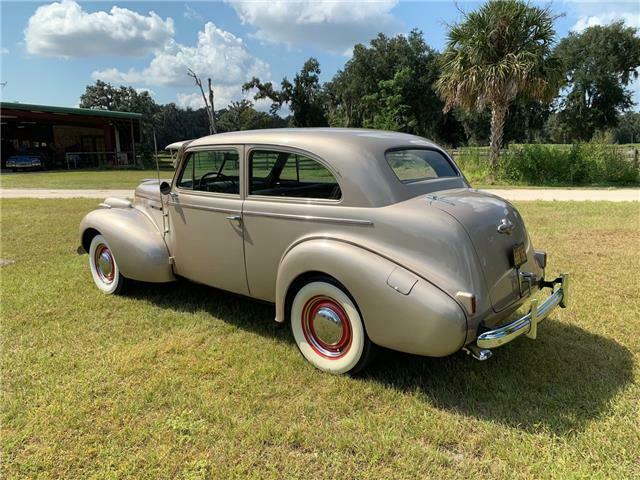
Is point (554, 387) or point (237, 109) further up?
point (237, 109)

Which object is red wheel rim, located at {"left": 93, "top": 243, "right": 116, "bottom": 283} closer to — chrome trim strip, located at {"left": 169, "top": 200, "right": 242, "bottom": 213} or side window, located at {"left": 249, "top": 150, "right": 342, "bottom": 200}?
chrome trim strip, located at {"left": 169, "top": 200, "right": 242, "bottom": 213}

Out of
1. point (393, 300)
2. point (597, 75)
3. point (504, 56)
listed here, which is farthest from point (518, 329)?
point (597, 75)

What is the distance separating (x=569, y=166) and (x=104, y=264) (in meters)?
15.9

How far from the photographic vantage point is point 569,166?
52.3ft

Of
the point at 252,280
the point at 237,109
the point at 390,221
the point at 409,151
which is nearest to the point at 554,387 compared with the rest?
the point at 390,221

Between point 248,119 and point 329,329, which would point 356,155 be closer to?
point 329,329

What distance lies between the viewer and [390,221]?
2.87 m

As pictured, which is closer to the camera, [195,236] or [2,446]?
[2,446]

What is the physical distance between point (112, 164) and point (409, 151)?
32.9 m

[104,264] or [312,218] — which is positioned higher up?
[312,218]

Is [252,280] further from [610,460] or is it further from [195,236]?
[610,460]

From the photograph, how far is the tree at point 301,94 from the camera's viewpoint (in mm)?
42688

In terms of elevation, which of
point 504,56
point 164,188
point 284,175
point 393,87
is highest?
point 393,87

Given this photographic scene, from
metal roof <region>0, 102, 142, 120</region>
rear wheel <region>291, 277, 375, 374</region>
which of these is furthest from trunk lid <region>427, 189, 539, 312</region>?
metal roof <region>0, 102, 142, 120</region>
